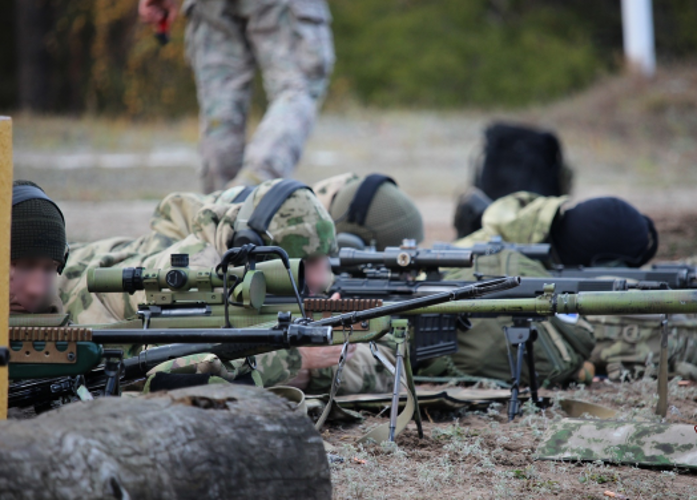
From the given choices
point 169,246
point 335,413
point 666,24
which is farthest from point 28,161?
point 666,24

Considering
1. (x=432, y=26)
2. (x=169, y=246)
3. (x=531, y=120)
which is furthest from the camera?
(x=432, y=26)

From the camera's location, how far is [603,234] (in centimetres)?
541

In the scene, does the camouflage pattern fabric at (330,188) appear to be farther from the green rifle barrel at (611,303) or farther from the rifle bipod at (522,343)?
the green rifle barrel at (611,303)

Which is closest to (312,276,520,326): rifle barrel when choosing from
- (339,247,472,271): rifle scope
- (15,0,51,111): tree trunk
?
(339,247,472,271): rifle scope

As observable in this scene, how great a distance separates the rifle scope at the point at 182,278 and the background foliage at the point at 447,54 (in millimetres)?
20143

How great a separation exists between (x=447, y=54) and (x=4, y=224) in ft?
78.6

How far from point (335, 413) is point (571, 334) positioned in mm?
1423

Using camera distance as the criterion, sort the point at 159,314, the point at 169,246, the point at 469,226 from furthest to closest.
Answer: the point at 469,226 < the point at 169,246 < the point at 159,314

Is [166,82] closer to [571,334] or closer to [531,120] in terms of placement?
[531,120]

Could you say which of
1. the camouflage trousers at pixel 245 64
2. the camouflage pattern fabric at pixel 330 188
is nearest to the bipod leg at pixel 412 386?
the camouflage pattern fabric at pixel 330 188

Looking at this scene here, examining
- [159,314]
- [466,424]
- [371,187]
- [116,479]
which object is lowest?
[466,424]

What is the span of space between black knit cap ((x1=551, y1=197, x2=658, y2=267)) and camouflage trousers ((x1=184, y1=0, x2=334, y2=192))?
6.97 feet

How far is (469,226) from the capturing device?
6.46 m

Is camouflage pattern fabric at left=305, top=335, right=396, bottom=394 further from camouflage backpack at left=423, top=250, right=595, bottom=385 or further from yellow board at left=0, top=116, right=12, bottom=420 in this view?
yellow board at left=0, top=116, right=12, bottom=420
